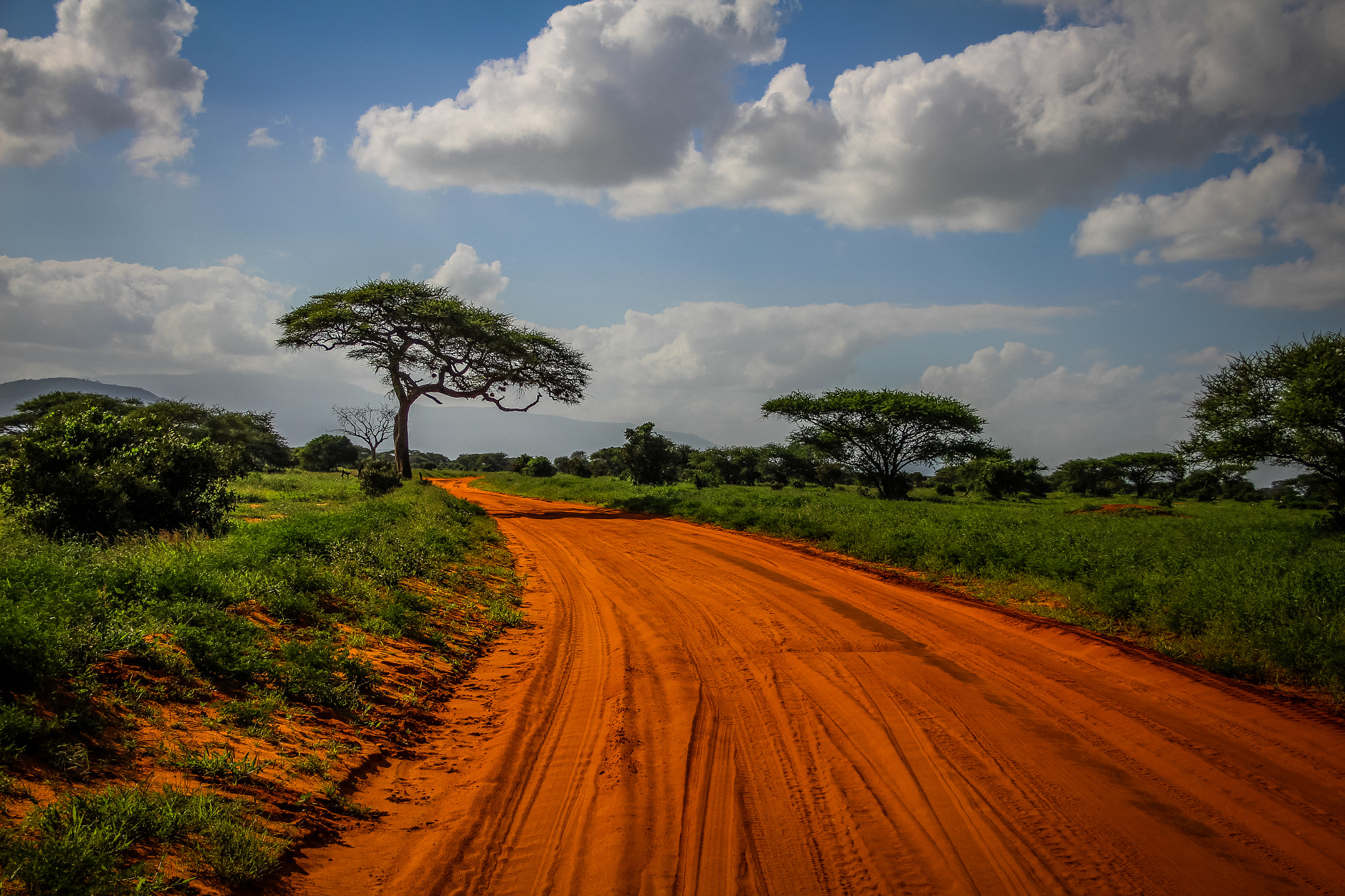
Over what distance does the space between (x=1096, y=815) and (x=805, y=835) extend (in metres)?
1.98

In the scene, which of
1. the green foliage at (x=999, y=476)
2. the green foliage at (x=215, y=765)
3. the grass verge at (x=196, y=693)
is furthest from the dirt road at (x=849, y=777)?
the green foliage at (x=999, y=476)

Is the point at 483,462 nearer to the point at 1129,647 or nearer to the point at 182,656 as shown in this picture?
the point at 182,656

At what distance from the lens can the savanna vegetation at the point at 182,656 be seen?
2.92 m

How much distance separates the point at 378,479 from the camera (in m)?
22.3

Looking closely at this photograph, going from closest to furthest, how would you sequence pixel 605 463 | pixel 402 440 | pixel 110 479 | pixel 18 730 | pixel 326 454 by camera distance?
pixel 18 730 < pixel 110 479 < pixel 402 440 < pixel 326 454 < pixel 605 463

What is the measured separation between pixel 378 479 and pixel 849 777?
2204cm

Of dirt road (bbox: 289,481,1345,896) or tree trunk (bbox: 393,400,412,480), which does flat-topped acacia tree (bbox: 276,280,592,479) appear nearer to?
tree trunk (bbox: 393,400,412,480)

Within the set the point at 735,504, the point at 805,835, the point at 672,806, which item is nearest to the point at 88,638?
the point at 672,806

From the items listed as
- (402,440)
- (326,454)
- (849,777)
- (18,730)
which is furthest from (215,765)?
(326,454)

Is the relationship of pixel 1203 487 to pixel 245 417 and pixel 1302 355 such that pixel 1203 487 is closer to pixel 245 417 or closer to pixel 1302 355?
pixel 1302 355

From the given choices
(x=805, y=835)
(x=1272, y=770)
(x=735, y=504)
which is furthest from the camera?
(x=735, y=504)

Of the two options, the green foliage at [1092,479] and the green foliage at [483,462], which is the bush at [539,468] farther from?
the green foliage at [1092,479]

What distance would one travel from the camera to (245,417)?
157 ft

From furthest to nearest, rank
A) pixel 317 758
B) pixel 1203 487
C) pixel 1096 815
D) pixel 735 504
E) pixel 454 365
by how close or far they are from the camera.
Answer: pixel 1203 487 → pixel 454 365 → pixel 735 504 → pixel 317 758 → pixel 1096 815
